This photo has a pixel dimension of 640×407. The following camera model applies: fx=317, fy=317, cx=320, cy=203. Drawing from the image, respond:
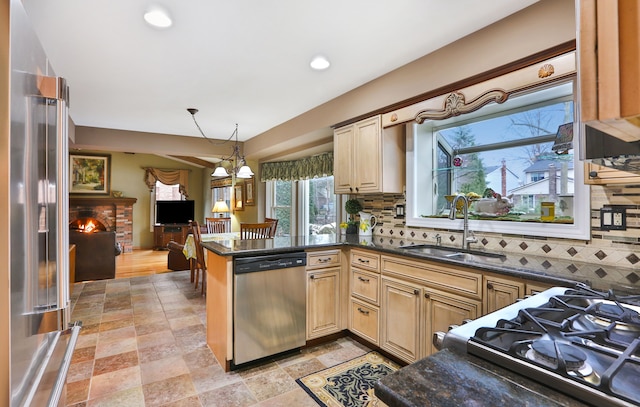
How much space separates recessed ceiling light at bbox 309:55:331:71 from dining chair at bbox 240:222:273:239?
1980 mm

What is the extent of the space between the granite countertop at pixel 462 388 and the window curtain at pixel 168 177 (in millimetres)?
9944

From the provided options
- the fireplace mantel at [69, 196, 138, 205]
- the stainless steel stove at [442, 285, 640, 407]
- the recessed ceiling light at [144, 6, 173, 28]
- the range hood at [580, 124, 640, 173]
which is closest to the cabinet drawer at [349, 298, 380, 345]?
the stainless steel stove at [442, 285, 640, 407]

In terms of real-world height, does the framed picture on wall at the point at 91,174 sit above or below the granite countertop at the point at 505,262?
above

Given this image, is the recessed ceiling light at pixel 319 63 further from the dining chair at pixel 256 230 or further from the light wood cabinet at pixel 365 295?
the dining chair at pixel 256 230

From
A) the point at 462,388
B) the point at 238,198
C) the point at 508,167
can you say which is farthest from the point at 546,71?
the point at 238,198

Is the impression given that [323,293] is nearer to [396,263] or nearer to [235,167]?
[396,263]

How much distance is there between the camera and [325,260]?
2.81m

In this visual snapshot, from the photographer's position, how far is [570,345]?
72 centimetres

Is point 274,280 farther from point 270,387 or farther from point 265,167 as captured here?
point 265,167

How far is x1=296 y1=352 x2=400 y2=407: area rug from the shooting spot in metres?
2.02

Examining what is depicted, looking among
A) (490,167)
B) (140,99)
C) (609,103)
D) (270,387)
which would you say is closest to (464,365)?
(609,103)

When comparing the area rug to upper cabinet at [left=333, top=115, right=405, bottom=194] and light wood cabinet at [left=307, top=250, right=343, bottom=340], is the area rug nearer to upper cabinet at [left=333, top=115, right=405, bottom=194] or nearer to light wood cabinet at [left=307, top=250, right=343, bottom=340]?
light wood cabinet at [left=307, top=250, right=343, bottom=340]

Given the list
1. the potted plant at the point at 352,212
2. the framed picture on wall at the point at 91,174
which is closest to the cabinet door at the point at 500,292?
the potted plant at the point at 352,212

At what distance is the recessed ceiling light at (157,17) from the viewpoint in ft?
6.31
